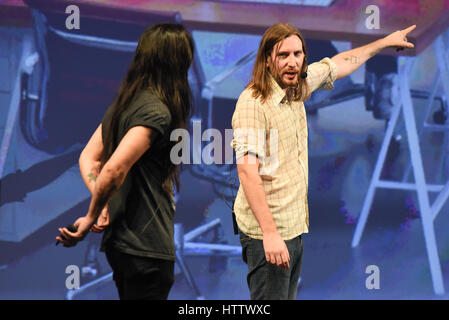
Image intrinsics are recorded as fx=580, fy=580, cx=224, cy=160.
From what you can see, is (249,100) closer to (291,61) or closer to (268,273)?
(291,61)

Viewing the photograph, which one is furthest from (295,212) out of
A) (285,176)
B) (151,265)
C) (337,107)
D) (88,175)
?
(337,107)

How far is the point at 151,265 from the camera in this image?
1.41 metres

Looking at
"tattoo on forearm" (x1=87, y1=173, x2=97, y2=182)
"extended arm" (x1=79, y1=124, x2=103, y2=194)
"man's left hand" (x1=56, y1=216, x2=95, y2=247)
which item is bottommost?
"man's left hand" (x1=56, y1=216, x2=95, y2=247)

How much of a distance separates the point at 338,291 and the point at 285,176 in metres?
1.88

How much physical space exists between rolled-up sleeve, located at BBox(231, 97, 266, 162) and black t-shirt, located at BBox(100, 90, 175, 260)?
0.24 metres

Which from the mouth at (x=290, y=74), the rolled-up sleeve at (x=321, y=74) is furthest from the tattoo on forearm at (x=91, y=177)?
the rolled-up sleeve at (x=321, y=74)

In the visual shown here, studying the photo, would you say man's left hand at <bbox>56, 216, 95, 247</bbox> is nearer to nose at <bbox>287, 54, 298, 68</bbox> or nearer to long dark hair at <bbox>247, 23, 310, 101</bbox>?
long dark hair at <bbox>247, 23, 310, 101</bbox>

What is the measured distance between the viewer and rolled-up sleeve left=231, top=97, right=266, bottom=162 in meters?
1.58

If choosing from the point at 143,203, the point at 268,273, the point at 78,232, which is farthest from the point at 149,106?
the point at 268,273

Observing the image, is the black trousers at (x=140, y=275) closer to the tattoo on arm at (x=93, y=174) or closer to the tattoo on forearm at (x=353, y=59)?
the tattoo on arm at (x=93, y=174)

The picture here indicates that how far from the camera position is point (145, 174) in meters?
1.41

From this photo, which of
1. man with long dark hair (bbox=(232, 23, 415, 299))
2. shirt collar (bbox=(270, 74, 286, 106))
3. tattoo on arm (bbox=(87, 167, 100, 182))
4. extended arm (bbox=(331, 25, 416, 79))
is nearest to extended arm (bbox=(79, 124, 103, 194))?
tattoo on arm (bbox=(87, 167, 100, 182))

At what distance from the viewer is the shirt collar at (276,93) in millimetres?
1668
